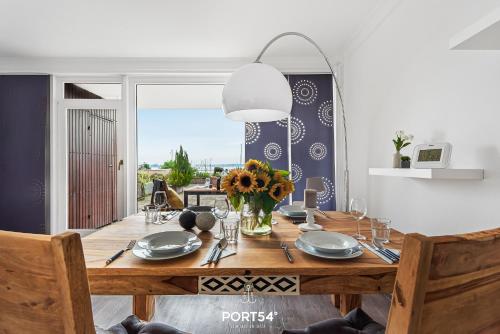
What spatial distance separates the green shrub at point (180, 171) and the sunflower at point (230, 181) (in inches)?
96.6

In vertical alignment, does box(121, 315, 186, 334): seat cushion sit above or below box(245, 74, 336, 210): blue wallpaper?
below

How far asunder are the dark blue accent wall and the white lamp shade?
3.01 meters

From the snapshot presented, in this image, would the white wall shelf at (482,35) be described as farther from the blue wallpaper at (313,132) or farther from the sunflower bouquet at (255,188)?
the blue wallpaper at (313,132)

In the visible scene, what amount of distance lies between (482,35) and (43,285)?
58.1 inches

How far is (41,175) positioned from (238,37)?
9.69 feet

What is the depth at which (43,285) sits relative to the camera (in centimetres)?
49

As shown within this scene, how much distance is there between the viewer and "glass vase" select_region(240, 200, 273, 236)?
4.35 ft

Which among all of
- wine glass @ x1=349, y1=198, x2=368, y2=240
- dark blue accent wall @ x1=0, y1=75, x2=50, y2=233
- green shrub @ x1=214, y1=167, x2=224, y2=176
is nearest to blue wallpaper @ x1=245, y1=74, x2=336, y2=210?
green shrub @ x1=214, y1=167, x2=224, y2=176

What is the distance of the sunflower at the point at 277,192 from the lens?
1.25 m

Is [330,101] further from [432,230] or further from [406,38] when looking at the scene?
[432,230]

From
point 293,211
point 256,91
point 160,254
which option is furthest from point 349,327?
point 256,91

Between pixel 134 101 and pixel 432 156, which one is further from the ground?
pixel 134 101

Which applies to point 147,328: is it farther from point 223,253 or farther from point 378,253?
point 378,253

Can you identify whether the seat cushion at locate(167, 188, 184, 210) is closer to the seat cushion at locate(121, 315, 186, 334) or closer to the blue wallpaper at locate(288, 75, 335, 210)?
the blue wallpaper at locate(288, 75, 335, 210)
